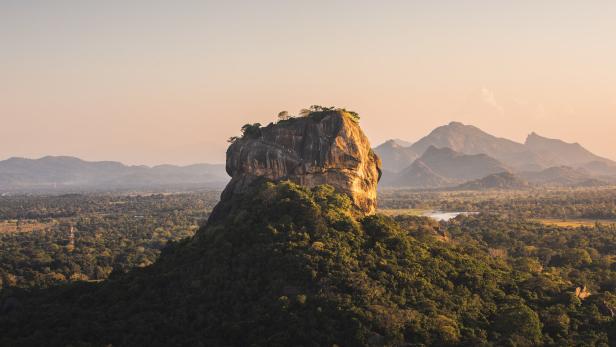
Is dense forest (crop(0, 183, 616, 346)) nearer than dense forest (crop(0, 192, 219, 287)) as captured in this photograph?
Yes

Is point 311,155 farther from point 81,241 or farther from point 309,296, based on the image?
point 81,241

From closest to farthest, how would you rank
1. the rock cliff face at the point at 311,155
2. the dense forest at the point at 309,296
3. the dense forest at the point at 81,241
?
the dense forest at the point at 309,296 → the rock cliff face at the point at 311,155 → the dense forest at the point at 81,241

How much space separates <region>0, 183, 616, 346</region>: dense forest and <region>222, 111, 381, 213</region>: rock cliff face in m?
2.73

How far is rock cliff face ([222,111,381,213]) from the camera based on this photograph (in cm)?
5650

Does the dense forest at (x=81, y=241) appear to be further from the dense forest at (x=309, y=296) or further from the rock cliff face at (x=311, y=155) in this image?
the rock cliff face at (x=311, y=155)

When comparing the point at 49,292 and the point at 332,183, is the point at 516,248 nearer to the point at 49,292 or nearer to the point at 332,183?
the point at 332,183

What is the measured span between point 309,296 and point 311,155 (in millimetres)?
21117

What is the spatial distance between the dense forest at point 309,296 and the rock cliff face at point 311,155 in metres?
2.73

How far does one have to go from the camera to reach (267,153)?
5712cm

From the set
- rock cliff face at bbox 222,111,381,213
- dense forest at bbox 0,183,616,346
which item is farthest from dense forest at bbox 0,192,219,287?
rock cliff face at bbox 222,111,381,213

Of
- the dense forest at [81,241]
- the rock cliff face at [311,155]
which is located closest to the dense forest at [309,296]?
the rock cliff face at [311,155]

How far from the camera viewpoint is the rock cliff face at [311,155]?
5650 cm

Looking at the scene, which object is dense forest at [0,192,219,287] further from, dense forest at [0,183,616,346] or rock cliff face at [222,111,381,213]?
rock cliff face at [222,111,381,213]

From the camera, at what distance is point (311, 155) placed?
56750 mm
